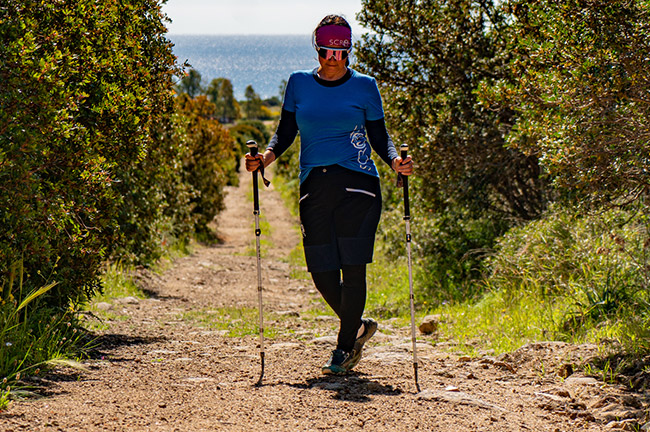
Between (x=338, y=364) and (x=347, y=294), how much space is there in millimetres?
489

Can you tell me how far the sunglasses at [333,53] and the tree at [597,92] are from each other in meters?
1.76

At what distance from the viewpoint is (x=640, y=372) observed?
5.06 meters

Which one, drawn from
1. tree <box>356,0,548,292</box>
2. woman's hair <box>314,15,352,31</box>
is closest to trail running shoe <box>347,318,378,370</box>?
woman's hair <box>314,15,352,31</box>

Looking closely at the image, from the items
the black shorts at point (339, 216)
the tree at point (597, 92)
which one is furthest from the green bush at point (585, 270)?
the black shorts at point (339, 216)

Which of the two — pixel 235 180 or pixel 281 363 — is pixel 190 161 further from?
pixel 235 180

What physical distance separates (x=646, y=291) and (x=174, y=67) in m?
5.27

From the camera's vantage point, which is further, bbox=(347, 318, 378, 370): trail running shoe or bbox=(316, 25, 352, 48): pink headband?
bbox=(347, 318, 378, 370): trail running shoe

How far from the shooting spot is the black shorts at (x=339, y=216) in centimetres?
491

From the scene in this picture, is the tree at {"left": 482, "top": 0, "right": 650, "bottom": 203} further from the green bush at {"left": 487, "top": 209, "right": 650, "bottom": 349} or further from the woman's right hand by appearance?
the woman's right hand

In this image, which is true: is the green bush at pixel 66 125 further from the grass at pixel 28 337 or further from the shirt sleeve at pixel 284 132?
the shirt sleeve at pixel 284 132

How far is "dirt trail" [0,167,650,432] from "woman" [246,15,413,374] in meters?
0.62

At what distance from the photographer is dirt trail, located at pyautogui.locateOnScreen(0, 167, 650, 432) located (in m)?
3.94

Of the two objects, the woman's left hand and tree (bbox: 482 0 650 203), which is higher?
tree (bbox: 482 0 650 203)

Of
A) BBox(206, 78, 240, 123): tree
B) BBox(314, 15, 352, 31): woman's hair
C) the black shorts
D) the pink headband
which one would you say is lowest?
the black shorts
